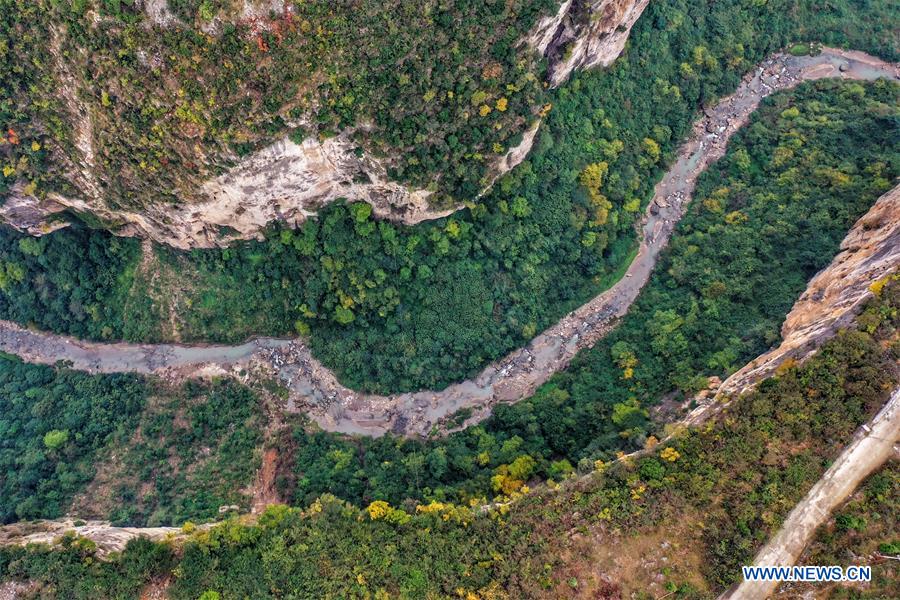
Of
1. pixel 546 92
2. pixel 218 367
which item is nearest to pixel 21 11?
pixel 218 367

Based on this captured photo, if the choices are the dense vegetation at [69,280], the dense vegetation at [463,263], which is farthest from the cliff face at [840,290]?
the dense vegetation at [69,280]

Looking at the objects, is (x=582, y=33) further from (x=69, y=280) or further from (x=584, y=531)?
(x=69, y=280)

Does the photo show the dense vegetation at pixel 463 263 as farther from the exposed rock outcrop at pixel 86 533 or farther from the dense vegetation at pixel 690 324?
the exposed rock outcrop at pixel 86 533

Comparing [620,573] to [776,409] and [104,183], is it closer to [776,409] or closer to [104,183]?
[776,409]

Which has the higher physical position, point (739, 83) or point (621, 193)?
point (739, 83)

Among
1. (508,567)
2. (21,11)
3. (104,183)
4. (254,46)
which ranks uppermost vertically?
(21,11)

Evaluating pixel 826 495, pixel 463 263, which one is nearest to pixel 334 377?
pixel 463 263
